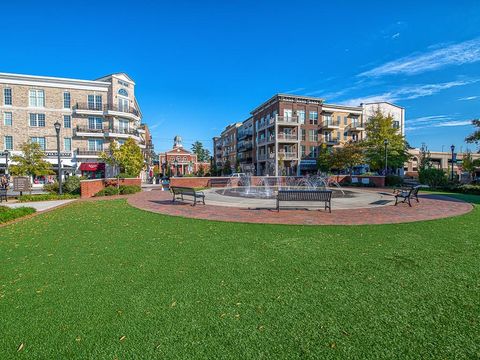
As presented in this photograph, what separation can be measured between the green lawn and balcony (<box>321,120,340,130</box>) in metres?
42.6

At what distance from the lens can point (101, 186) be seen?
66.1 ft

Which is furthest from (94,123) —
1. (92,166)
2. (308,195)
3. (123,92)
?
(308,195)

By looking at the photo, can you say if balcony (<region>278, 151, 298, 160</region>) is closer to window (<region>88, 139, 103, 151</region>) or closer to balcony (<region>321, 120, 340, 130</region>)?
balcony (<region>321, 120, 340, 130</region>)

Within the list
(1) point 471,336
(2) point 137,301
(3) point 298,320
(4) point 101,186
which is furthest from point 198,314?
(4) point 101,186

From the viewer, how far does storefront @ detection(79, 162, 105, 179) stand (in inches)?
1444

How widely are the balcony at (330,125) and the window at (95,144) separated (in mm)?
38441

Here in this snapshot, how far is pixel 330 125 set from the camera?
156ft

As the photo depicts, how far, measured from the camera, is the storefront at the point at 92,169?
36688mm

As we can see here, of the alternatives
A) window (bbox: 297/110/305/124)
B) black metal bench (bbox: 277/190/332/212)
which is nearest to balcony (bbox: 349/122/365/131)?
window (bbox: 297/110/305/124)

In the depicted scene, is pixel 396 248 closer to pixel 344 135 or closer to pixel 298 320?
pixel 298 320

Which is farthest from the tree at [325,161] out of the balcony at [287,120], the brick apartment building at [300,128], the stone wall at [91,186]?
the stone wall at [91,186]

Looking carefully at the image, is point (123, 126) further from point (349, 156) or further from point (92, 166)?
point (349, 156)

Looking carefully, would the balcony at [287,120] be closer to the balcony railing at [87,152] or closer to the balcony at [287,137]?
the balcony at [287,137]

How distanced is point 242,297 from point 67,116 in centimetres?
4326
